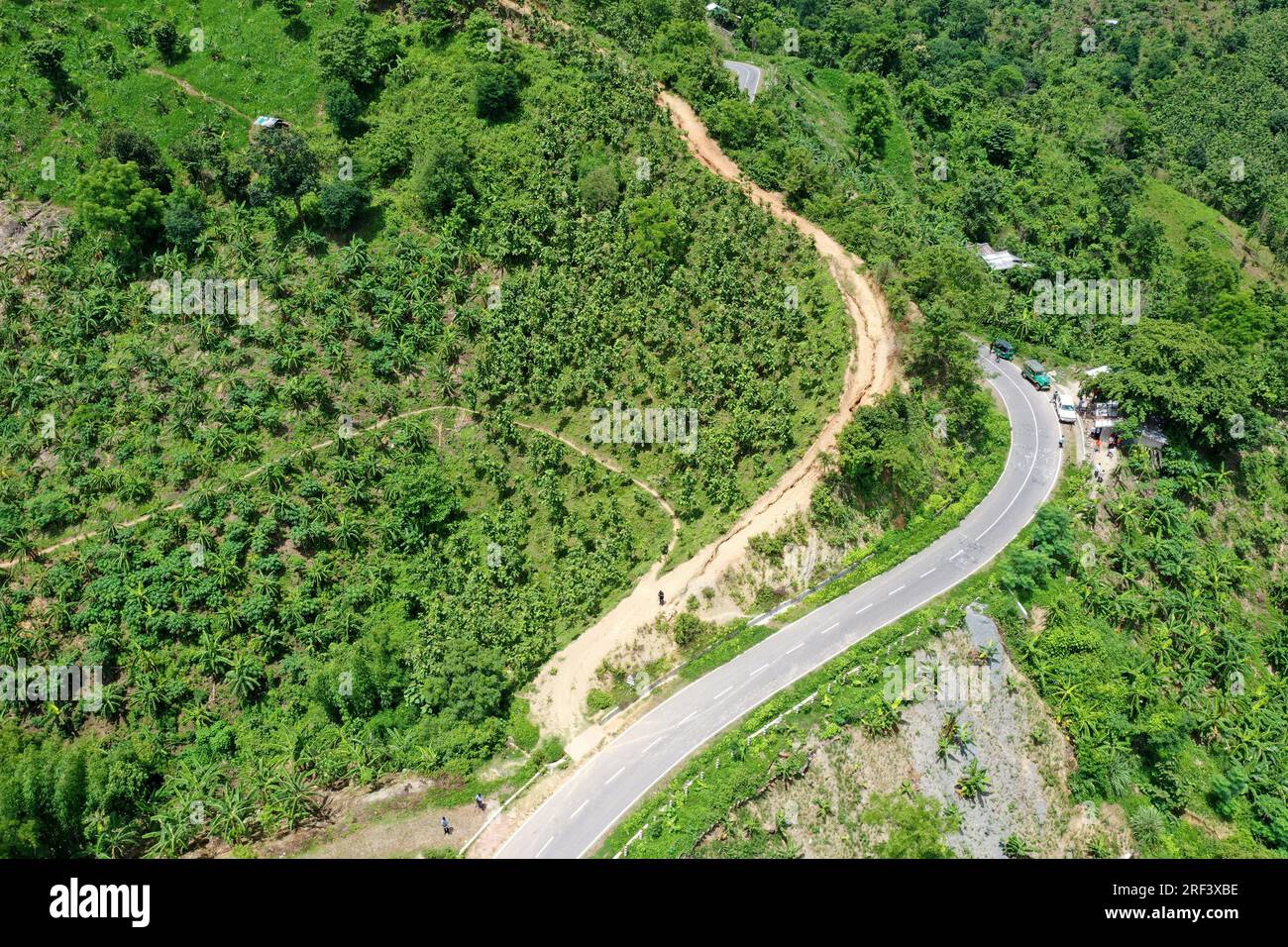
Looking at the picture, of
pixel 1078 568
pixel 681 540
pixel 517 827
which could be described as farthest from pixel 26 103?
pixel 1078 568

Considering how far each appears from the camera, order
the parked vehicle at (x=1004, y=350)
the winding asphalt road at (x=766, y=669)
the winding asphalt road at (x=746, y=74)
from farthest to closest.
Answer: the winding asphalt road at (x=746, y=74), the parked vehicle at (x=1004, y=350), the winding asphalt road at (x=766, y=669)

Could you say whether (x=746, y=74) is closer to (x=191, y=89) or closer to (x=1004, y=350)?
(x=1004, y=350)

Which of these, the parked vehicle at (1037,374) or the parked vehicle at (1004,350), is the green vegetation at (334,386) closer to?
the parked vehicle at (1004,350)
